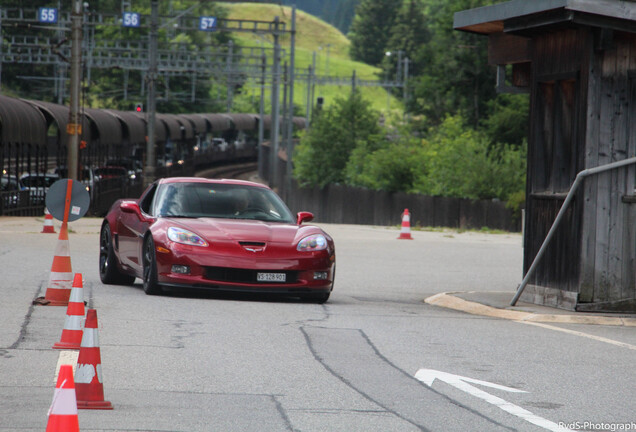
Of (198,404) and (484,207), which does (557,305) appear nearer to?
(198,404)

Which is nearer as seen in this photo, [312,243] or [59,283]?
[59,283]

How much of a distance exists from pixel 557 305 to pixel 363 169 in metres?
43.6

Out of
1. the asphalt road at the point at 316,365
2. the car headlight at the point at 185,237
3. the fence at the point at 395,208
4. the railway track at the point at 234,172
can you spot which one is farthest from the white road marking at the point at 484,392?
the railway track at the point at 234,172

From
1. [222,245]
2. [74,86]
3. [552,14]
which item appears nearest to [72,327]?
[222,245]

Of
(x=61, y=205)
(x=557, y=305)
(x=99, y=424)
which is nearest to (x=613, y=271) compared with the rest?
(x=557, y=305)

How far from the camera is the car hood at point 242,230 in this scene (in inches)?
501

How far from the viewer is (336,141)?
61.2 meters

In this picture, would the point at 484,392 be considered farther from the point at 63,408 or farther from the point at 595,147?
the point at 595,147

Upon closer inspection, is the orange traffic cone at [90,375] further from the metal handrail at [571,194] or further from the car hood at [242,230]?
the metal handrail at [571,194]

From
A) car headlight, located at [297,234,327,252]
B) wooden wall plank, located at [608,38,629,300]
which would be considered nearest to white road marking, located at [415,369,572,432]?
car headlight, located at [297,234,327,252]

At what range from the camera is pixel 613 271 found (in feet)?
41.7

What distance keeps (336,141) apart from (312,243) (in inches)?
1907

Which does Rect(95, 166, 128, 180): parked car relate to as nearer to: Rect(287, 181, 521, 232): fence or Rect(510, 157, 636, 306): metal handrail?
Rect(287, 181, 521, 232): fence

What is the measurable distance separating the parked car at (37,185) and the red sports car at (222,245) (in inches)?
1038
